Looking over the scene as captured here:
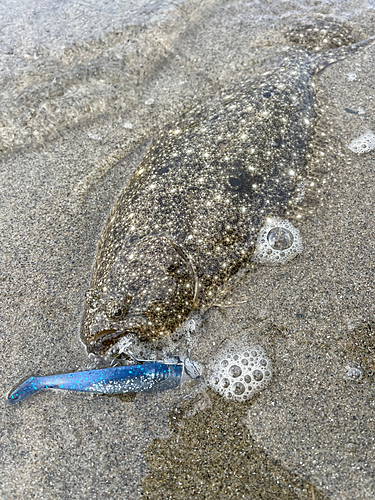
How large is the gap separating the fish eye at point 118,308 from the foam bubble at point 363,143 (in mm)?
3058

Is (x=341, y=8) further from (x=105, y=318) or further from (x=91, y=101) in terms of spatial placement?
(x=105, y=318)

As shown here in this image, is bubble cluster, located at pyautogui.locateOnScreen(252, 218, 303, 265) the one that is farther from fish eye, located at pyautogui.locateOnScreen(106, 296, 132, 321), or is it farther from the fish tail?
the fish tail

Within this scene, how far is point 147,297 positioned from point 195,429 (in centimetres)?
112

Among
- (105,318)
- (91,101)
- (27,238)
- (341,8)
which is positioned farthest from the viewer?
(341,8)

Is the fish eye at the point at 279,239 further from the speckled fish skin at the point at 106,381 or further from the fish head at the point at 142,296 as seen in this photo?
the speckled fish skin at the point at 106,381

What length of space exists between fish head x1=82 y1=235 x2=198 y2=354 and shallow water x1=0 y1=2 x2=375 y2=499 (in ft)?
0.77

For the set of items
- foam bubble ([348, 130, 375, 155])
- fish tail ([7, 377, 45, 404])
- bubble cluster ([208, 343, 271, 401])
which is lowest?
bubble cluster ([208, 343, 271, 401])

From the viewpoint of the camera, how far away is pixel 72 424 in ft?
9.27

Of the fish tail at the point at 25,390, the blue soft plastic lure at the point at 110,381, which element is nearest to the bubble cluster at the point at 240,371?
the blue soft plastic lure at the point at 110,381

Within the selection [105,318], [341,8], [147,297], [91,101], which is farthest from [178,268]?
[341,8]

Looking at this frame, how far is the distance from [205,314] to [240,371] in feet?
1.94

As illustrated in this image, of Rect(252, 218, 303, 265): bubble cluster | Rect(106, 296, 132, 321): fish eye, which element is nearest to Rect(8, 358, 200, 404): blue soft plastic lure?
Rect(106, 296, 132, 321): fish eye

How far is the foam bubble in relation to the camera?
4.03 m

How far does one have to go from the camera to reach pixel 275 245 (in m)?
3.51
